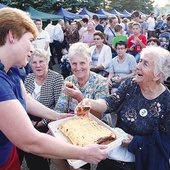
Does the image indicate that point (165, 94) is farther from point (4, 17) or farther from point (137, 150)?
point (4, 17)

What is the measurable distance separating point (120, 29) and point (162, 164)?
536 cm

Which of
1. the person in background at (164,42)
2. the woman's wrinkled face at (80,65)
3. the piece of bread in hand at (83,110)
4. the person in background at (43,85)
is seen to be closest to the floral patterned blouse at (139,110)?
the piece of bread in hand at (83,110)

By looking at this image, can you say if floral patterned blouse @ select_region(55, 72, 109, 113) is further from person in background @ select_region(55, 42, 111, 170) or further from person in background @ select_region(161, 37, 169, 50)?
person in background @ select_region(161, 37, 169, 50)

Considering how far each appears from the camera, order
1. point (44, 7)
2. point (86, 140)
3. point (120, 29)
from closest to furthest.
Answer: point (86, 140) → point (120, 29) → point (44, 7)

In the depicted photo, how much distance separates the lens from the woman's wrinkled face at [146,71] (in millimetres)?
2012

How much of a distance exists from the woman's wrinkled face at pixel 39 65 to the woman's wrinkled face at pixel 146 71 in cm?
122

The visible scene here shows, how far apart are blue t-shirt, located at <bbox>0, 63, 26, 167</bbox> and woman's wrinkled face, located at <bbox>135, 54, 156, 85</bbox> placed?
3.40 ft

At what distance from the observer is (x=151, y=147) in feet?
5.94

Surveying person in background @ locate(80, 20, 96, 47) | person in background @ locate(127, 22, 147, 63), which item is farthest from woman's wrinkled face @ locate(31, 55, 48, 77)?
person in background @ locate(80, 20, 96, 47)

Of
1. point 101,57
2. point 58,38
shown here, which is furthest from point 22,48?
point 58,38

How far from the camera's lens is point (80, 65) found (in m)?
2.44

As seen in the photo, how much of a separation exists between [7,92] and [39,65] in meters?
1.60

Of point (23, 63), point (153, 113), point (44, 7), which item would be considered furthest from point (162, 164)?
point (44, 7)

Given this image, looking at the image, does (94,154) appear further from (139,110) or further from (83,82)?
(83,82)
